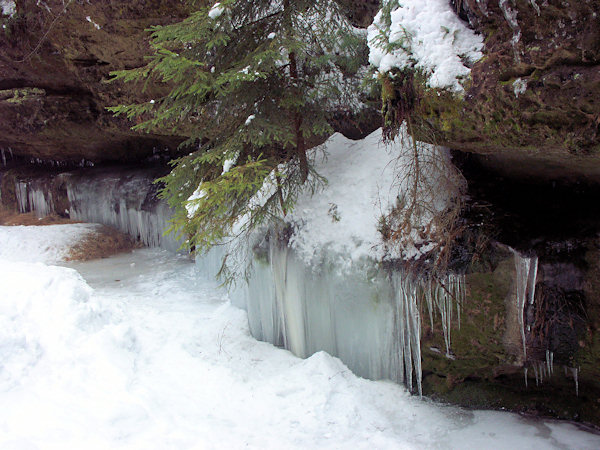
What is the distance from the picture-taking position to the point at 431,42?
14.8 feet

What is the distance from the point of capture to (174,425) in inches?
172

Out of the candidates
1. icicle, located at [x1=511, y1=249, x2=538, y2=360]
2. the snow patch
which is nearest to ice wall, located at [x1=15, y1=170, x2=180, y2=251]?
the snow patch

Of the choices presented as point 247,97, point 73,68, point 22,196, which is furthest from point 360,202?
point 22,196

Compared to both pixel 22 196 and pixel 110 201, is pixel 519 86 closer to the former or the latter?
pixel 110 201

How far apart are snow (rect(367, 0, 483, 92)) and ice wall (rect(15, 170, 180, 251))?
7.63 metres

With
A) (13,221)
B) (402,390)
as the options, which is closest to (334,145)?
(402,390)

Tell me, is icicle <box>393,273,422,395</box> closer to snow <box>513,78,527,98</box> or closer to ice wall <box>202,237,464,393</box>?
ice wall <box>202,237,464,393</box>

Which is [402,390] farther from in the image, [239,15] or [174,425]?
[239,15]

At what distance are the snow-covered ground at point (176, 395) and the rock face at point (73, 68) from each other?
4.77m

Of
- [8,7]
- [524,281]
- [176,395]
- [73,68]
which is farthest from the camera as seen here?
[73,68]

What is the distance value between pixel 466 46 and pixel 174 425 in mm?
4490

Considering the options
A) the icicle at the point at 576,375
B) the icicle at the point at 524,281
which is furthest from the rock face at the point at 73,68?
the icicle at the point at 576,375

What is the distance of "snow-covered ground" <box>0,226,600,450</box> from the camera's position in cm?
414

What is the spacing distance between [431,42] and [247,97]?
8.44 feet
